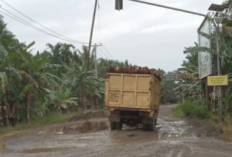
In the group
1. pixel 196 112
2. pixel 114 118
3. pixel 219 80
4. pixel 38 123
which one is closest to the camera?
pixel 219 80

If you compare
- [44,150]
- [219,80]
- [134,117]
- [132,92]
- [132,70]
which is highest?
[132,70]

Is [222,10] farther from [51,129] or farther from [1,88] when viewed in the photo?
[1,88]

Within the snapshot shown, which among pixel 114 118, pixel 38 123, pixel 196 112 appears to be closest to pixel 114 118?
pixel 114 118

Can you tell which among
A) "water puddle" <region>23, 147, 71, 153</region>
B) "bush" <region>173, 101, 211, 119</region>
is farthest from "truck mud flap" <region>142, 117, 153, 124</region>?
"bush" <region>173, 101, 211, 119</region>

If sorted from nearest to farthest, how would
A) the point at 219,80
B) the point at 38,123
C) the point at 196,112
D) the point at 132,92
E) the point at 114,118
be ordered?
1. the point at 132,92
2. the point at 219,80
3. the point at 114,118
4. the point at 38,123
5. the point at 196,112

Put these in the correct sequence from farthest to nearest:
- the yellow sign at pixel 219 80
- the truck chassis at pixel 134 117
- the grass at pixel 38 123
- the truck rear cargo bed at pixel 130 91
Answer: the grass at pixel 38 123
the truck chassis at pixel 134 117
the yellow sign at pixel 219 80
the truck rear cargo bed at pixel 130 91

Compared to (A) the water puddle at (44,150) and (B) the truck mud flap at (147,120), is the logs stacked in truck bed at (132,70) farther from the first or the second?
(A) the water puddle at (44,150)

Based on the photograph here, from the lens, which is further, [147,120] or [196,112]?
[196,112]

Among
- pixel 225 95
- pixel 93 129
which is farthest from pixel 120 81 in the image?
pixel 225 95

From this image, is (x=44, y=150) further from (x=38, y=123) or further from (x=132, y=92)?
(x=38, y=123)

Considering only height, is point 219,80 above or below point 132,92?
above

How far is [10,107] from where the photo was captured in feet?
77.8

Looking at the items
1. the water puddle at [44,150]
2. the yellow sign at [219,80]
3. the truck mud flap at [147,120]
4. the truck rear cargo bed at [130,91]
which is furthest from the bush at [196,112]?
the water puddle at [44,150]

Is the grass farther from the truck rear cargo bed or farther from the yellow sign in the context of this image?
the yellow sign
